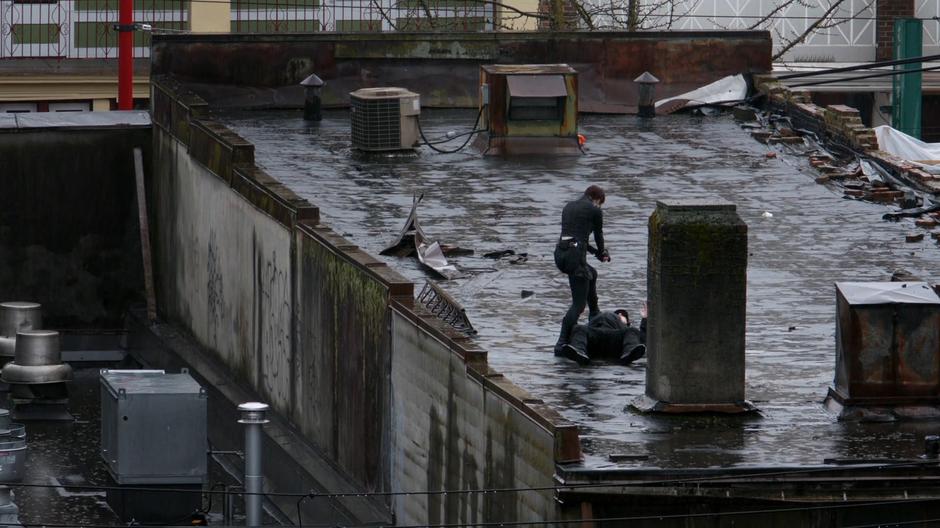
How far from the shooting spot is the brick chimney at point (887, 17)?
157 feet

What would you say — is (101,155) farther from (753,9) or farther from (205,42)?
(753,9)

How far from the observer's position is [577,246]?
20172mm

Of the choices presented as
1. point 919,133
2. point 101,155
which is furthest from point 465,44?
point 919,133

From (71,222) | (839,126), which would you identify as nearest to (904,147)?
(839,126)

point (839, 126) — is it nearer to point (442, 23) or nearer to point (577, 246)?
point (577, 246)

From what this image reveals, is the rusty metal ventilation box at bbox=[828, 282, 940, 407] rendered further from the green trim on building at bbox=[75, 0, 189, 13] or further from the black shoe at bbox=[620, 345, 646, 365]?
the green trim on building at bbox=[75, 0, 189, 13]

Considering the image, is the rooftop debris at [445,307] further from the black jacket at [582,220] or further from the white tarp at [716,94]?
the white tarp at [716,94]

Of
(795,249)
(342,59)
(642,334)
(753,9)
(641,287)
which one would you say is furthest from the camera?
(753,9)

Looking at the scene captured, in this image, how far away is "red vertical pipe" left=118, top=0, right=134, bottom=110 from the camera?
3494 cm

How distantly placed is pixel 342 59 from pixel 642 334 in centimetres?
1630

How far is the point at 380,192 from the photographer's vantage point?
2864 centimetres

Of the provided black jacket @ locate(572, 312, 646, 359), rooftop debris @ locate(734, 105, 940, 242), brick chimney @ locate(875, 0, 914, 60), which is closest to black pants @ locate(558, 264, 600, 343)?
black jacket @ locate(572, 312, 646, 359)

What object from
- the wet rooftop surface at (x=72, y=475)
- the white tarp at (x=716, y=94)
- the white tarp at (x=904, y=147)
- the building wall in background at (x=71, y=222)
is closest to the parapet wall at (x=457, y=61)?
the white tarp at (x=716, y=94)

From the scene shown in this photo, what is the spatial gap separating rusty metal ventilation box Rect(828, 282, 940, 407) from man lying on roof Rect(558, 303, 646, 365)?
8.37ft
